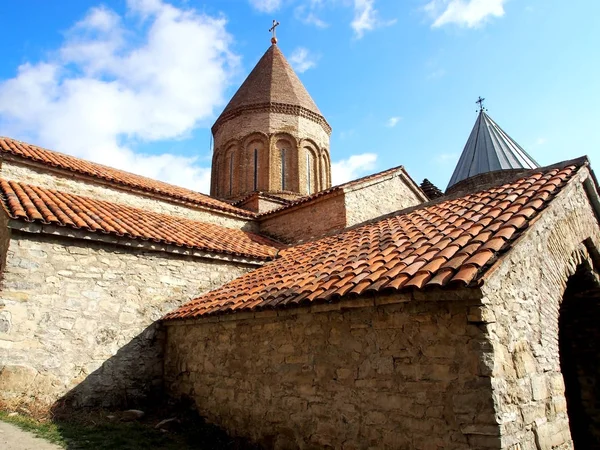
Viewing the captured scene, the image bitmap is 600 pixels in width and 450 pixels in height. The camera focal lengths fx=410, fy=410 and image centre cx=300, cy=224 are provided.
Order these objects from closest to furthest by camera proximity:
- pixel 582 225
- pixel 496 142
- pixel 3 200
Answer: pixel 582 225 < pixel 3 200 < pixel 496 142

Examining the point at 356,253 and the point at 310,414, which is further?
the point at 356,253

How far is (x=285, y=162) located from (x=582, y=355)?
10.8 metres

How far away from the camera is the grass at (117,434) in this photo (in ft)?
15.7

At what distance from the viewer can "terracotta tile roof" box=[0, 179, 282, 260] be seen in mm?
6457

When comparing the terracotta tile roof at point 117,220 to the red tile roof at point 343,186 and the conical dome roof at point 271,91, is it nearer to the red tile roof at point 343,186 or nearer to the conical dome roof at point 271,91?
the red tile roof at point 343,186

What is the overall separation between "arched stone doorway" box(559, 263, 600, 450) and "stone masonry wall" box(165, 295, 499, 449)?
292 cm

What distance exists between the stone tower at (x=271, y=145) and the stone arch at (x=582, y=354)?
31.1ft

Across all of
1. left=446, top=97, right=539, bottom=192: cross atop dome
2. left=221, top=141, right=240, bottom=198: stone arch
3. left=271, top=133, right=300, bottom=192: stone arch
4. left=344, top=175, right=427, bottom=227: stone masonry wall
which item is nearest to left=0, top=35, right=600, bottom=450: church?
left=344, top=175, right=427, bottom=227: stone masonry wall

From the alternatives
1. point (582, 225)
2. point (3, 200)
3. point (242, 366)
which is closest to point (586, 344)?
point (582, 225)

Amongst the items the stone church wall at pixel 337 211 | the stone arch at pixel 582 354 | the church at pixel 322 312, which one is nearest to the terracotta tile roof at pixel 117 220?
the church at pixel 322 312

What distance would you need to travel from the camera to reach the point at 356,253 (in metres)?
5.70

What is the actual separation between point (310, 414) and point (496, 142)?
17282mm

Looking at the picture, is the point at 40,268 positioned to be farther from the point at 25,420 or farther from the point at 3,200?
the point at 25,420

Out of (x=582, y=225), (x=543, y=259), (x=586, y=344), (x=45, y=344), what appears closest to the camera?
(x=543, y=259)
